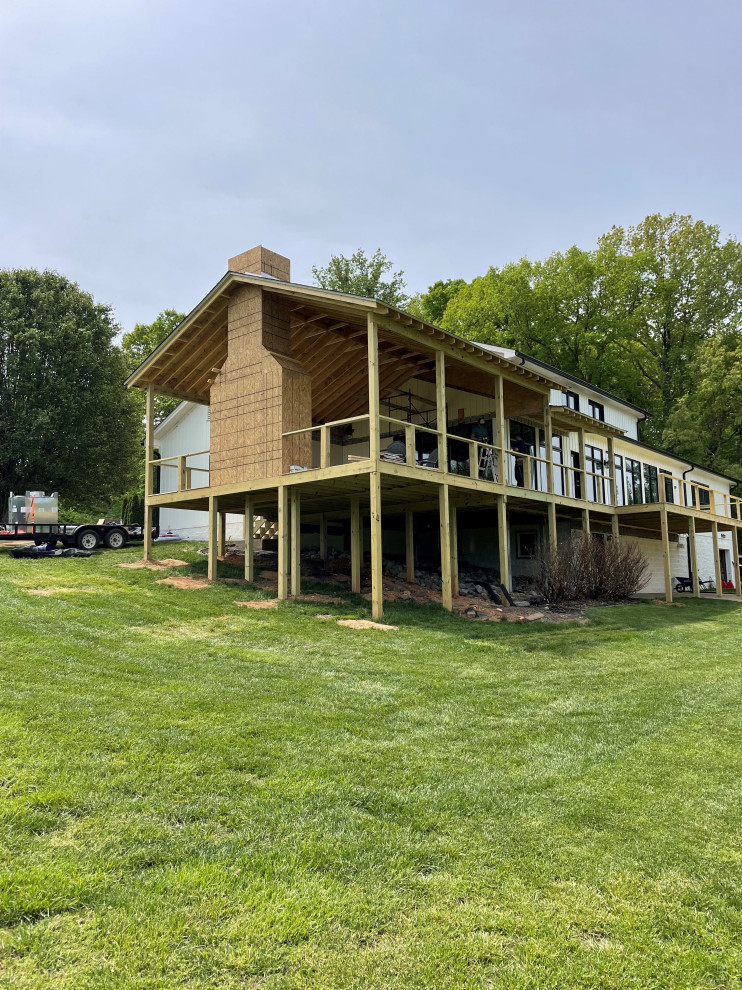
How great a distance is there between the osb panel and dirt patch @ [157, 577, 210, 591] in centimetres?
236

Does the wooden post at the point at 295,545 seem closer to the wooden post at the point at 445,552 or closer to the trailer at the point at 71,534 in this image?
the wooden post at the point at 445,552

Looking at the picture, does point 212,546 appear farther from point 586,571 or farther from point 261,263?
point 586,571

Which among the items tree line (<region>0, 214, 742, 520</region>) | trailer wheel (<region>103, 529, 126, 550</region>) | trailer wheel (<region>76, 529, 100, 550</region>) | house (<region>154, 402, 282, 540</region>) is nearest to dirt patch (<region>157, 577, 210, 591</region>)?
trailer wheel (<region>76, 529, 100, 550</region>)

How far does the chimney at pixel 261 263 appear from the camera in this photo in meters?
16.2

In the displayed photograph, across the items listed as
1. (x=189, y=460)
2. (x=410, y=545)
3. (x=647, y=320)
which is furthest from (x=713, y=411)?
(x=189, y=460)

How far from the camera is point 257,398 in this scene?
50.0 feet

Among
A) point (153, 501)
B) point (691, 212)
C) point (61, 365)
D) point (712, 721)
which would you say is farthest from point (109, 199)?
point (691, 212)

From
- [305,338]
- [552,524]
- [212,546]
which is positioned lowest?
[212,546]

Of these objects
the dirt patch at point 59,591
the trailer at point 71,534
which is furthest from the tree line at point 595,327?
the dirt patch at point 59,591

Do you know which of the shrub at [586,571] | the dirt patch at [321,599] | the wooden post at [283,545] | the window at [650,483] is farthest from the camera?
the window at [650,483]

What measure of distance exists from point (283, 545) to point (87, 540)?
9.42 meters

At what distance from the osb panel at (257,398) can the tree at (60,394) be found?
15178 mm

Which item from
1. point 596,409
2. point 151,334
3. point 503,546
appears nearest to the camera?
point 503,546

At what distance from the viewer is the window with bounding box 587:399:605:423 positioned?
1005 inches
